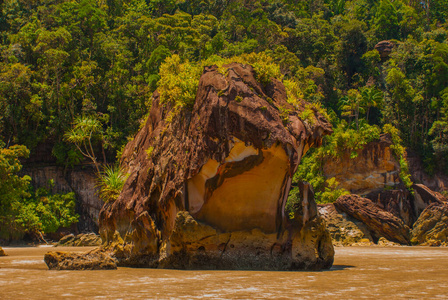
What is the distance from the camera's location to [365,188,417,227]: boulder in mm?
30281

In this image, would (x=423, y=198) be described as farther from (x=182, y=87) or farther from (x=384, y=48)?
(x=384, y=48)

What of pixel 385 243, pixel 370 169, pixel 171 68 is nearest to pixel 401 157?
pixel 370 169

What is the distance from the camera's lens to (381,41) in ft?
172

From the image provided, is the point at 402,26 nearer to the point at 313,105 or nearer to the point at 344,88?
the point at 344,88

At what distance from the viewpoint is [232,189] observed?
11492 mm

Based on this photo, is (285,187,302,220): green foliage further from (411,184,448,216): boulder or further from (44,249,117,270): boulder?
(411,184,448,216): boulder

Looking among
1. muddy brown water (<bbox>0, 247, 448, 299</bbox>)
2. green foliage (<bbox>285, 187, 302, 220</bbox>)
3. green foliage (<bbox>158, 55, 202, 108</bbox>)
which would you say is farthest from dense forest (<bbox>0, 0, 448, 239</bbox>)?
muddy brown water (<bbox>0, 247, 448, 299</bbox>)

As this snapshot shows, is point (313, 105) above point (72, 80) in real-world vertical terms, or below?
below

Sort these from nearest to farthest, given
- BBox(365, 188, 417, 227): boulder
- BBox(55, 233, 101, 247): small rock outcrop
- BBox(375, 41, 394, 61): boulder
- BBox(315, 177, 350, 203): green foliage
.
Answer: BBox(55, 233, 101, 247): small rock outcrop → BBox(365, 188, 417, 227): boulder → BBox(315, 177, 350, 203): green foliage → BBox(375, 41, 394, 61): boulder

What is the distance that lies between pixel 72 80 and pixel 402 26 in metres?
38.7

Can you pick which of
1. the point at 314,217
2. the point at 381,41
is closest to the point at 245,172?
the point at 314,217

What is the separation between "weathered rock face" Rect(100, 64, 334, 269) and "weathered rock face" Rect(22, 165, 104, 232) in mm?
21743

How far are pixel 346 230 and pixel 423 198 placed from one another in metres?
6.72

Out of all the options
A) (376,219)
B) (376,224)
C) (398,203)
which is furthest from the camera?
(398,203)
